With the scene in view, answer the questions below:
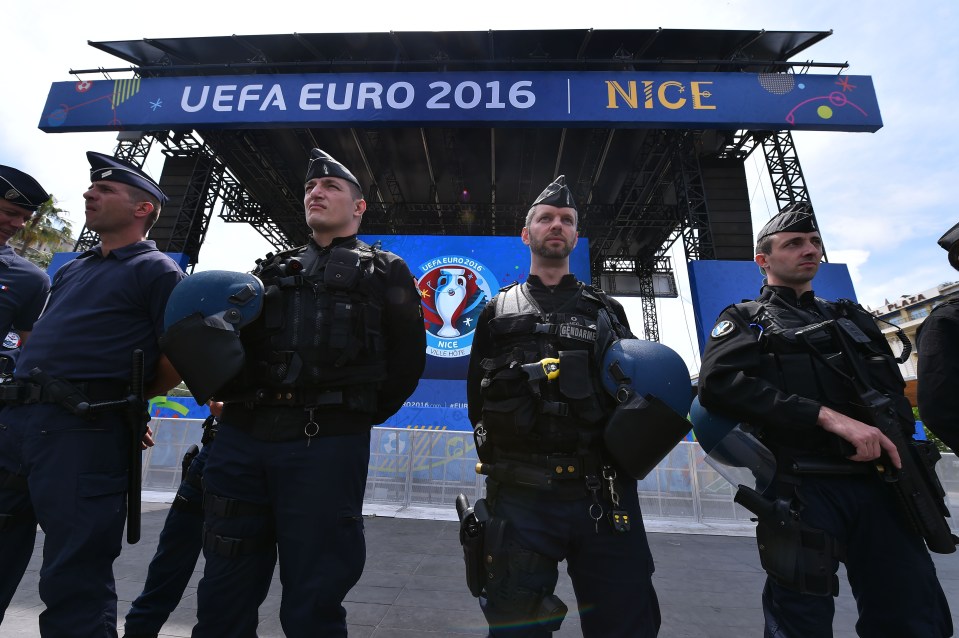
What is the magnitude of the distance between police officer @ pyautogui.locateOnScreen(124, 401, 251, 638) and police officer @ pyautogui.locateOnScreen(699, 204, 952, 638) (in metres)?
2.60

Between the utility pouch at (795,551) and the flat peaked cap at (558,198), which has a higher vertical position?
the flat peaked cap at (558,198)

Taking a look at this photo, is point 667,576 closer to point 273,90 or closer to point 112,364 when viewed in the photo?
point 112,364

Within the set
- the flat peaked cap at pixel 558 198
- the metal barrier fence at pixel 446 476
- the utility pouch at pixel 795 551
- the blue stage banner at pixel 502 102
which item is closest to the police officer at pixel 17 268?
the flat peaked cap at pixel 558 198

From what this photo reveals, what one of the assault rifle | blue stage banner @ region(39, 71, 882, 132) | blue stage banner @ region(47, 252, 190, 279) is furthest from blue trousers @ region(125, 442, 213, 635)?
blue stage banner @ region(47, 252, 190, 279)

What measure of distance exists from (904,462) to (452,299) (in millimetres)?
9823

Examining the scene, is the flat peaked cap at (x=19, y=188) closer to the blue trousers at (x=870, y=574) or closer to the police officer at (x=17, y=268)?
the police officer at (x=17, y=268)

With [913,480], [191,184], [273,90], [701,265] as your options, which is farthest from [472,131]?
[913,480]

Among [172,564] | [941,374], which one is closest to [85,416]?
[172,564]

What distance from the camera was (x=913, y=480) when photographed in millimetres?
1660

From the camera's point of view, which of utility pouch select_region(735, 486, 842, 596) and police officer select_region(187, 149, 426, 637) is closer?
police officer select_region(187, 149, 426, 637)

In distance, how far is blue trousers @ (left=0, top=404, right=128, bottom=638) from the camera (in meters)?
1.53

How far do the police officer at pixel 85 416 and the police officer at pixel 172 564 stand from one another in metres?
0.49

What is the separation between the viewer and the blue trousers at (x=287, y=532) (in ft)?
4.68

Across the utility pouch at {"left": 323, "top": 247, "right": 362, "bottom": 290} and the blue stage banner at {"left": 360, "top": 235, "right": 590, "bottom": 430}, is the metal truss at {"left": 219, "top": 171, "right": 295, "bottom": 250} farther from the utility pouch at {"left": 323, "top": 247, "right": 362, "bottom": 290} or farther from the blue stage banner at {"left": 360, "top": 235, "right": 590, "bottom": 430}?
the utility pouch at {"left": 323, "top": 247, "right": 362, "bottom": 290}
